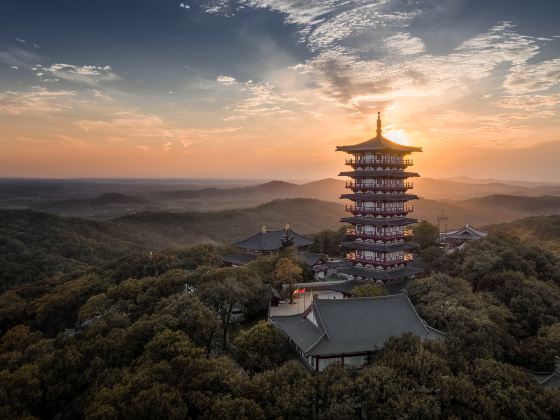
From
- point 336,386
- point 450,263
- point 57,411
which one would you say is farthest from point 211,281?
point 450,263

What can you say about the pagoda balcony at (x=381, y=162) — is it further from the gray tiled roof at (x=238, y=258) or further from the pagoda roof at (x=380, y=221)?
the gray tiled roof at (x=238, y=258)

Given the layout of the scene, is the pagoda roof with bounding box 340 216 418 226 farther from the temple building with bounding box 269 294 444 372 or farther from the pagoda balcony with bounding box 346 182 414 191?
the temple building with bounding box 269 294 444 372

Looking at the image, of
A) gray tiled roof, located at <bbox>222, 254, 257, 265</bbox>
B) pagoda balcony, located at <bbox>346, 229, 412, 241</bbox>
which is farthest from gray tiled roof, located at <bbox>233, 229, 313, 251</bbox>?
pagoda balcony, located at <bbox>346, 229, 412, 241</bbox>

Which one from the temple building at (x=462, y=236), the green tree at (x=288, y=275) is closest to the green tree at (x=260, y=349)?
the green tree at (x=288, y=275)

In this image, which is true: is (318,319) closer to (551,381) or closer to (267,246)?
(551,381)

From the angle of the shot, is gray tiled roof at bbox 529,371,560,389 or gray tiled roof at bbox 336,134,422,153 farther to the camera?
gray tiled roof at bbox 336,134,422,153

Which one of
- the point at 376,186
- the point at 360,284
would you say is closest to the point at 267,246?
the point at 360,284


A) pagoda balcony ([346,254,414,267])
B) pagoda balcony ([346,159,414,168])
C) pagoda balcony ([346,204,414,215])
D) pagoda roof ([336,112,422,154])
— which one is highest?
pagoda roof ([336,112,422,154])

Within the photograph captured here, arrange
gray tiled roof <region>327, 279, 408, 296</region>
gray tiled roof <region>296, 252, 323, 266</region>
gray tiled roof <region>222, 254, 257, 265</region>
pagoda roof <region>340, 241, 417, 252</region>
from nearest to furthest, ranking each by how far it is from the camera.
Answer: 1. gray tiled roof <region>327, 279, 408, 296</region>
2. pagoda roof <region>340, 241, 417, 252</region>
3. gray tiled roof <region>296, 252, 323, 266</region>
4. gray tiled roof <region>222, 254, 257, 265</region>
